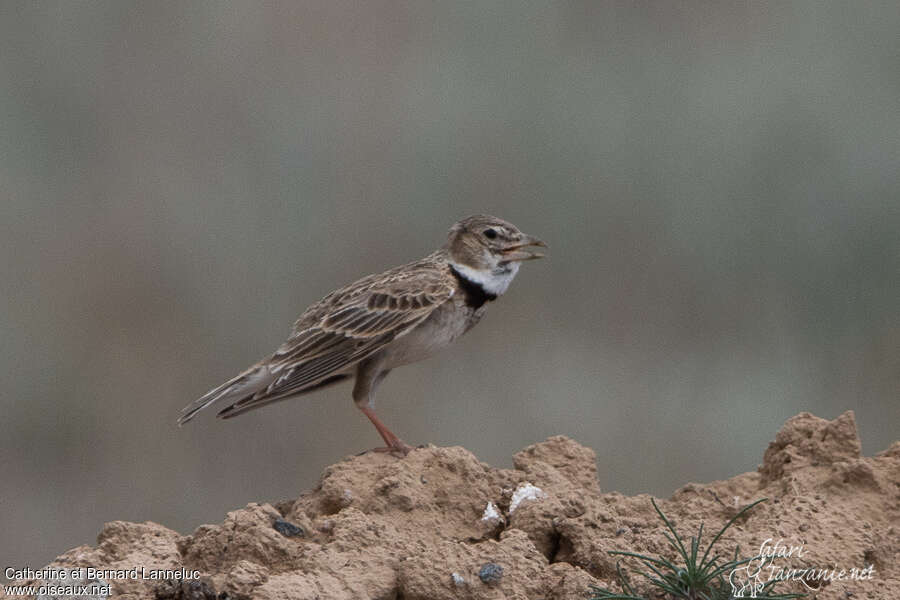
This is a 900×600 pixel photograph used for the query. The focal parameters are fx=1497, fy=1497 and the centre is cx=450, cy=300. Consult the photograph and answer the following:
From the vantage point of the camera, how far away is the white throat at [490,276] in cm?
745

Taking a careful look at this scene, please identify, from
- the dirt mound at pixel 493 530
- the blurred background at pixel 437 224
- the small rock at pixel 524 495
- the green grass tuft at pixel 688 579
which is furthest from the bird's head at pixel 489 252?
the blurred background at pixel 437 224

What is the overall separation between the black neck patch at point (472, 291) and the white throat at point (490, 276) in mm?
14

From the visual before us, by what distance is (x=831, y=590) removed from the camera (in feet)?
16.3

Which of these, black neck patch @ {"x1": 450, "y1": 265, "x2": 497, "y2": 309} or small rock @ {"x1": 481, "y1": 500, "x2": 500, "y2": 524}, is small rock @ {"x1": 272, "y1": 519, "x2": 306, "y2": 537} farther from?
black neck patch @ {"x1": 450, "y1": 265, "x2": 497, "y2": 309}

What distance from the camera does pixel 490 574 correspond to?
15.9ft

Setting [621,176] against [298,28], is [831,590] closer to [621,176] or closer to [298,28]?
[621,176]

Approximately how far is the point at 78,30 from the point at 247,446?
14.5 ft

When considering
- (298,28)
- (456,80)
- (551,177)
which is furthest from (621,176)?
(298,28)

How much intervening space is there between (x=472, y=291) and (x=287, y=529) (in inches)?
96.6

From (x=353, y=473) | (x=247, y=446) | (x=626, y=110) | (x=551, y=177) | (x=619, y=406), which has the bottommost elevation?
(x=353, y=473)

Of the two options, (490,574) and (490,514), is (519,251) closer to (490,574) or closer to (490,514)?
(490,514)

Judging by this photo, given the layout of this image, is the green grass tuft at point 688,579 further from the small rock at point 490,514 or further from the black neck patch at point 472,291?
the black neck patch at point 472,291

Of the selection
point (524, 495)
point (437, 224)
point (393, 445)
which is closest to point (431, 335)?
point (393, 445)

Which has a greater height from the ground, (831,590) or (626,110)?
(626,110)
